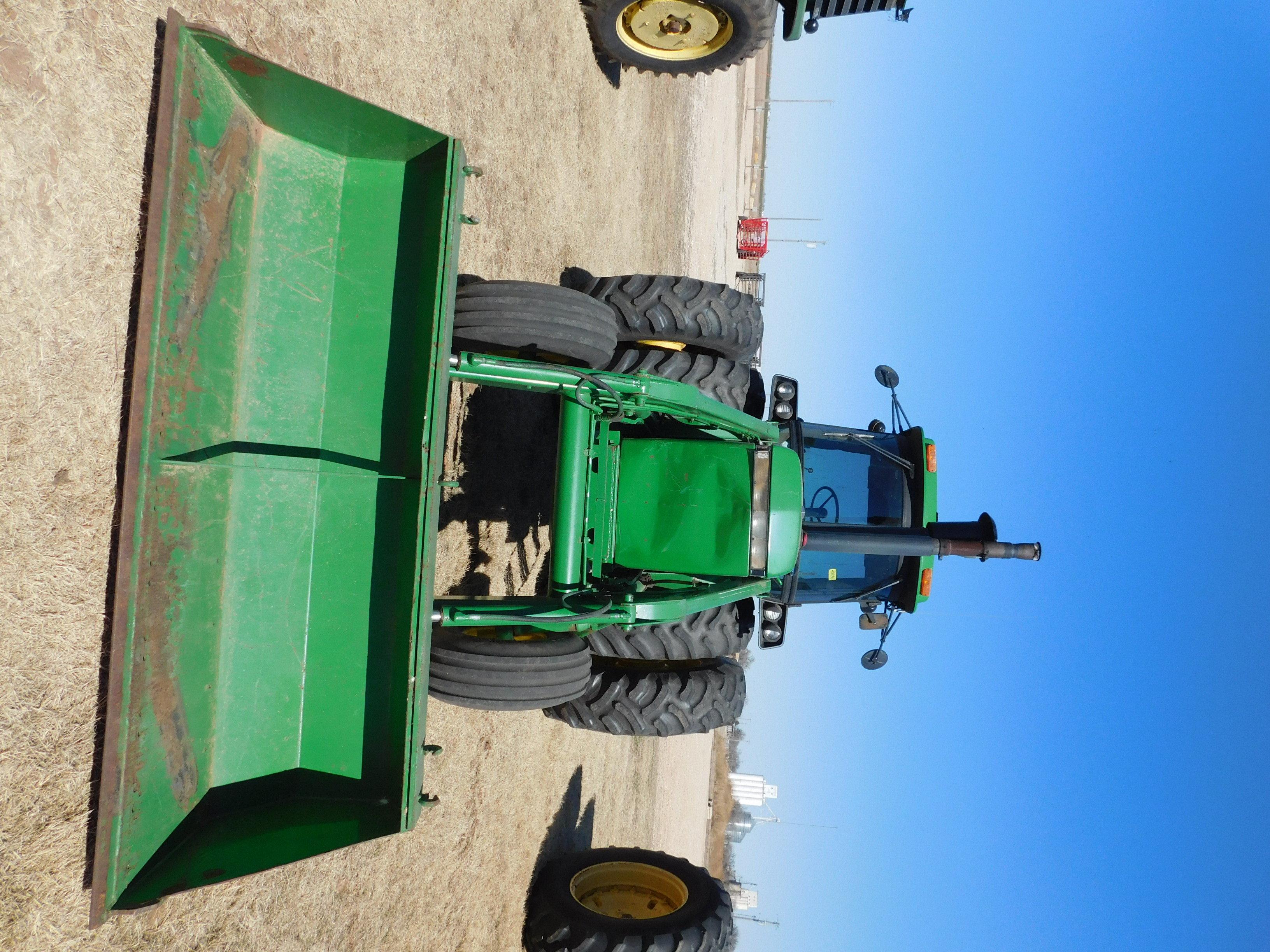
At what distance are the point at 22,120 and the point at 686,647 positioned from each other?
13.5 feet

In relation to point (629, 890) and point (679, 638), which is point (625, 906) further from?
point (679, 638)

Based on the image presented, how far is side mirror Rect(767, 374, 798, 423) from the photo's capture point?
533 centimetres

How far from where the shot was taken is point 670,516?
4215mm

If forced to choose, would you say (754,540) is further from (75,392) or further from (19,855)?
(19,855)

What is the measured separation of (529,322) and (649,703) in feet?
8.38

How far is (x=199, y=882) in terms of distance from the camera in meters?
2.70

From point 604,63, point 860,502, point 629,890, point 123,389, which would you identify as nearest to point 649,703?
point 860,502

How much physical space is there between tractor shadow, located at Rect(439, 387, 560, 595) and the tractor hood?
37.4 inches

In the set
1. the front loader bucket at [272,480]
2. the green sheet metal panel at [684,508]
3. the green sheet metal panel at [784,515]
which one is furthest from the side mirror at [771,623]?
the front loader bucket at [272,480]

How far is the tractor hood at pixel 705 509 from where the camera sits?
4184 millimetres

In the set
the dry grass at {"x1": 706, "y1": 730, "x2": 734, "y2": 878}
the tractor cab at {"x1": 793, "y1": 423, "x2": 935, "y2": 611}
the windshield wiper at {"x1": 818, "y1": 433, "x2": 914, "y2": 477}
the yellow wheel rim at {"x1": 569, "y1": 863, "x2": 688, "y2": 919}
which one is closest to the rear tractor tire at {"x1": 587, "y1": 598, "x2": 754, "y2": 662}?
the tractor cab at {"x1": 793, "y1": 423, "x2": 935, "y2": 611}

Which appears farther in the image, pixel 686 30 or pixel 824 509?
pixel 686 30

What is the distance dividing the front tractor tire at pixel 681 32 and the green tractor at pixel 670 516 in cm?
256

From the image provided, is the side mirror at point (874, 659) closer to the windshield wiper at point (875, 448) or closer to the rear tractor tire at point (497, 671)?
the windshield wiper at point (875, 448)
